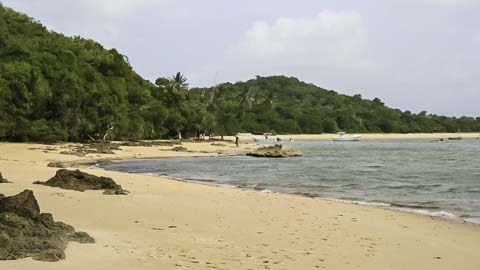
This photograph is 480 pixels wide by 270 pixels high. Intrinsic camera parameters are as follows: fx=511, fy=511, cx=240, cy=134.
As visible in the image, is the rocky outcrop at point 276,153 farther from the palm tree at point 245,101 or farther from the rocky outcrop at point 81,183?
A: the palm tree at point 245,101

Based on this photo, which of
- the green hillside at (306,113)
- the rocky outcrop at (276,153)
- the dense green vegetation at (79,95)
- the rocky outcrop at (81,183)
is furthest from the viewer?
the green hillside at (306,113)

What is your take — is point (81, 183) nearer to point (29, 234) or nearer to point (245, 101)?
point (29, 234)

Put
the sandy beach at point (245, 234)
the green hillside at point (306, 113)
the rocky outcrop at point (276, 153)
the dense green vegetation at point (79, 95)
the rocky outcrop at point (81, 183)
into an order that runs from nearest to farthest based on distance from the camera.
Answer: the sandy beach at point (245, 234) → the rocky outcrop at point (81, 183) → the dense green vegetation at point (79, 95) → the rocky outcrop at point (276, 153) → the green hillside at point (306, 113)

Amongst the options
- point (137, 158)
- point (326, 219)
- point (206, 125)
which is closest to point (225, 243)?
point (326, 219)

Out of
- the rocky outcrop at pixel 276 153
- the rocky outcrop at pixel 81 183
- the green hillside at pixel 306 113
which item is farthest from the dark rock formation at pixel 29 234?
the green hillside at pixel 306 113

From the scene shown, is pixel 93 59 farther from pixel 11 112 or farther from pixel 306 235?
pixel 306 235

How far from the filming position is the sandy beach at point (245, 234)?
7328mm

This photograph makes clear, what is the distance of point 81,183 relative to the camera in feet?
53.2

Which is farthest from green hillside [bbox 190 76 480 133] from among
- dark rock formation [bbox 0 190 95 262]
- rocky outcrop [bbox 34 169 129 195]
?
dark rock formation [bbox 0 190 95 262]

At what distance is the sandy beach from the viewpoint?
7328 mm

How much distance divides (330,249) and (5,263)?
5.05m

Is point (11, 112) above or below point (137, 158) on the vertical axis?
above

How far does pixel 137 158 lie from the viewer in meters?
43.9

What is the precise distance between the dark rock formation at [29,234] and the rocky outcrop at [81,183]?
25.1ft
